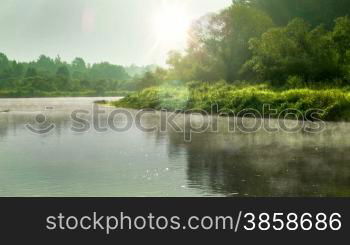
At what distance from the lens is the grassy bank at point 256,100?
29188 mm

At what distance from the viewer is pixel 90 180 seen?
1164 centimetres

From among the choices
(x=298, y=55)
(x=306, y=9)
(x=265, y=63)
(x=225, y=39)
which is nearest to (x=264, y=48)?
(x=265, y=63)

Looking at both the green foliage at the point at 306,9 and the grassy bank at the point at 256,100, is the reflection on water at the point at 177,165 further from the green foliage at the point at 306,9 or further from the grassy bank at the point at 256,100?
the green foliage at the point at 306,9

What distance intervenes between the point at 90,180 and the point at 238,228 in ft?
15.4

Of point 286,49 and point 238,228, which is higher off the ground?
point 286,49

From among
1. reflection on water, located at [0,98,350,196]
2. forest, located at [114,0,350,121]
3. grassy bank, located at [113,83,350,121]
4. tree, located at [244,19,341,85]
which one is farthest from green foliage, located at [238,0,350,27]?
reflection on water, located at [0,98,350,196]

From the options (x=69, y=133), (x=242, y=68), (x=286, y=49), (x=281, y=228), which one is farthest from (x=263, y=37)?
(x=281, y=228)

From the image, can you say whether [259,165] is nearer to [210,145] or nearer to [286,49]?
[210,145]

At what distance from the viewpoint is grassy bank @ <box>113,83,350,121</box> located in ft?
95.8

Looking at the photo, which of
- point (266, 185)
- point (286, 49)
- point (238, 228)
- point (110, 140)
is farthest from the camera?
point (286, 49)

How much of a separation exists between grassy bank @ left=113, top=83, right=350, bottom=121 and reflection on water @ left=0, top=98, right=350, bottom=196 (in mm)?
7158

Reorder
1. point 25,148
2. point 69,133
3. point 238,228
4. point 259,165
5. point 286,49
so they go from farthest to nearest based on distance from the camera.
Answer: point 286,49
point 69,133
point 25,148
point 259,165
point 238,228

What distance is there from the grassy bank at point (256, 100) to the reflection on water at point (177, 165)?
716cm

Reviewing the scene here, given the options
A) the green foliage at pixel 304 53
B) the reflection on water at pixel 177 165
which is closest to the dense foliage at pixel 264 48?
the green foliage at pixel 304 53
